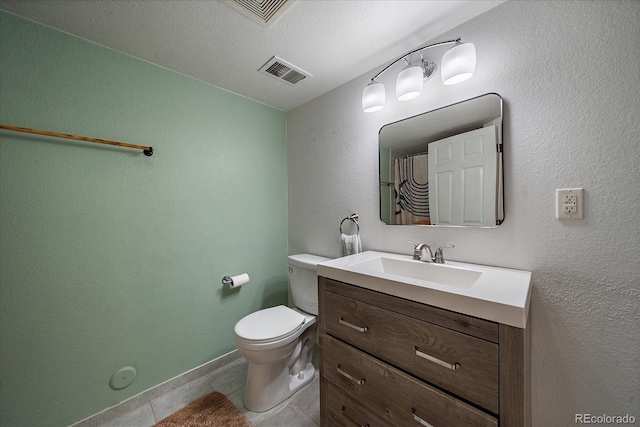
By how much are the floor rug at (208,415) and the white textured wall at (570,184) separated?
1.44 meters

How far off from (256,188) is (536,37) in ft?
5.96

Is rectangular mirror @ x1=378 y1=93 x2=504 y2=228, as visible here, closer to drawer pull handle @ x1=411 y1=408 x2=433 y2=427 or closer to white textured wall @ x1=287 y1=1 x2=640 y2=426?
white textured wall @ x1=287 y1=1 x2=640 y2=426

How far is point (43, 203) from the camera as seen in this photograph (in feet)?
3.76

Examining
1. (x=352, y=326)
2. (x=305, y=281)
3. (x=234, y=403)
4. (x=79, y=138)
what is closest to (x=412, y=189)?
(x=352, y=326)

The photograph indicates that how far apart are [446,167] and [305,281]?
1.15 meters

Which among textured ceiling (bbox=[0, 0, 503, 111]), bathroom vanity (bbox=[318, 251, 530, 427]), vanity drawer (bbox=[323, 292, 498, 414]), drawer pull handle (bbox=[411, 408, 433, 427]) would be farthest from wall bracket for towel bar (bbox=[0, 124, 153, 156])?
drawer pull handle (bbox=[411, 408, 433, 427])

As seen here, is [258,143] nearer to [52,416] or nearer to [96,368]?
[96,368]

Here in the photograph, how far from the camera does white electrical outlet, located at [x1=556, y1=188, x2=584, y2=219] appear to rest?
91 cm

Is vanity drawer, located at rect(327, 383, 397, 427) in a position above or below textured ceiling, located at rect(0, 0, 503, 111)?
below

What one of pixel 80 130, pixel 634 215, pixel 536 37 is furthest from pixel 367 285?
pixel 80 130

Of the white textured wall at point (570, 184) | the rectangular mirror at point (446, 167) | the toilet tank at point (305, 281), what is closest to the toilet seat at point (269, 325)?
the toilet tank at point (305, 281)

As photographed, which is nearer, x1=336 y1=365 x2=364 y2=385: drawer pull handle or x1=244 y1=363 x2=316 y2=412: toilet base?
x1=336 y1=365 x2=364 y2=385: drawer pull handle

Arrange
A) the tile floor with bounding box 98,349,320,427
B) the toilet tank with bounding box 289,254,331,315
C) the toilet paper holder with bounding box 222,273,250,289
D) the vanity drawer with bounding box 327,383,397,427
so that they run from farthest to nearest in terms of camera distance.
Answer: the toilet paper holder with bounding box 222,273,250,289 → the toilet tank with bounding box 289,254,331,315 → the tile floor with bounding box 98,349,320,427 → the vanity drawer with bounding box 327,383,397,427

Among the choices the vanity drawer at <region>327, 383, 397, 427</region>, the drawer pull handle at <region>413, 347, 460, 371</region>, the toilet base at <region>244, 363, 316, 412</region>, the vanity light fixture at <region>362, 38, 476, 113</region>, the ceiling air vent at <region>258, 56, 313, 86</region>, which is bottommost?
the toilet base at <region>244, 363, 316, 412</region>
